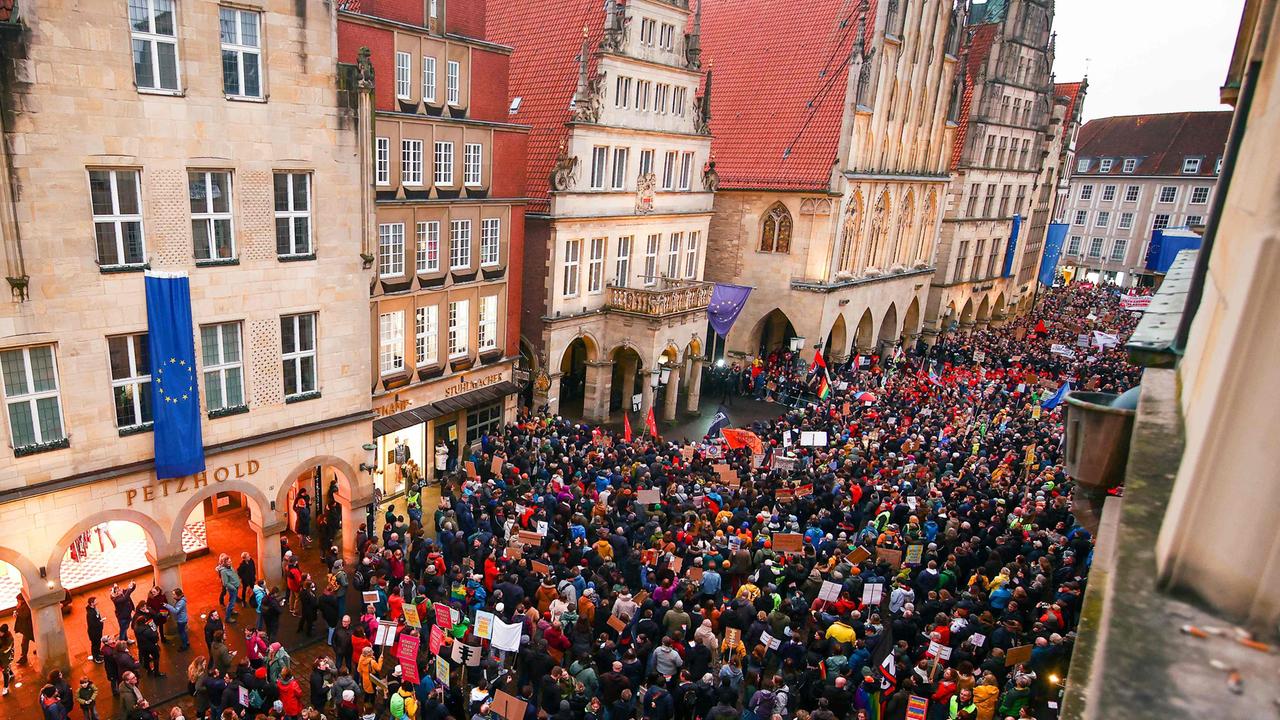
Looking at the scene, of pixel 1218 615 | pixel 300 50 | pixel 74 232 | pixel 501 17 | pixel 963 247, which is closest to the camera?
pixel 1218 615

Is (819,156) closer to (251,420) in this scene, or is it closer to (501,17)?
(501,17)

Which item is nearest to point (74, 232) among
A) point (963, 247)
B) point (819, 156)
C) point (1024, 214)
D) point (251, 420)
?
point (251, 420)

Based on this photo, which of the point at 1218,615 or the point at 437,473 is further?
the point at 437,473

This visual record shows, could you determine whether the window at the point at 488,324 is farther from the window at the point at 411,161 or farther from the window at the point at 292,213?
the window at the point at 292,213

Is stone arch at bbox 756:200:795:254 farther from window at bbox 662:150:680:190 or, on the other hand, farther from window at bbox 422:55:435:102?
window at bbox 422:55:435:102

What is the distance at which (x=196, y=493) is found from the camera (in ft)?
58.0

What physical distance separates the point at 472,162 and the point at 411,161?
2.45m

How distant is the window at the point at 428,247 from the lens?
2400 centimetres

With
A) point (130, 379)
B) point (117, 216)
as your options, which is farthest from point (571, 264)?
point (117, 216)

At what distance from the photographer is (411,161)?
2302cm

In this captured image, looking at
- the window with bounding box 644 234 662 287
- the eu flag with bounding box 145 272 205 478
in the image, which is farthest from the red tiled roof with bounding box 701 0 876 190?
the eu flag with bounding box 145 272 205 478

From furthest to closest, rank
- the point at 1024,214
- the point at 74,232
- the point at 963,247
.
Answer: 1. the point at 1024,214
2. the point at 963,247
3. the point at 74,232

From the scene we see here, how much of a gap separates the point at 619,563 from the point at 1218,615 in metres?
16.1

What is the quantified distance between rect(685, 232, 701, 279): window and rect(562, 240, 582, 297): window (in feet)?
23.6
